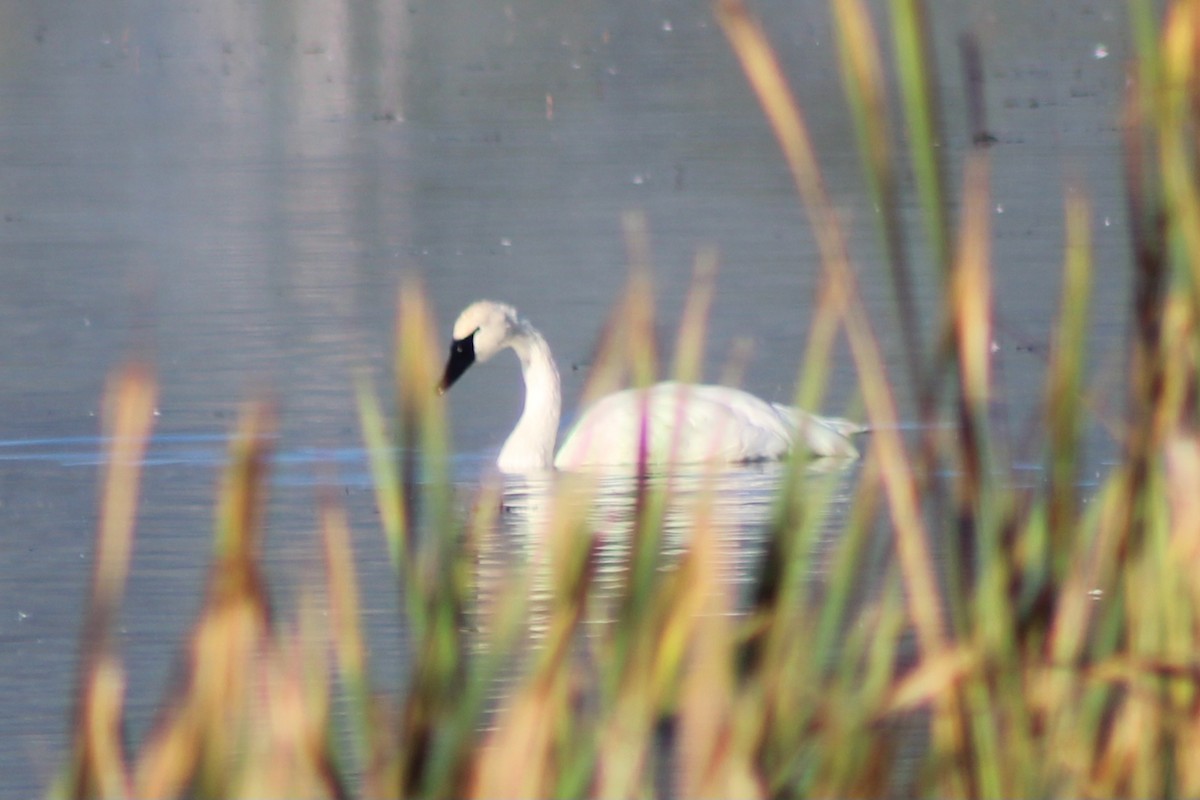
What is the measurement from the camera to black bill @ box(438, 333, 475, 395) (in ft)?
25.2

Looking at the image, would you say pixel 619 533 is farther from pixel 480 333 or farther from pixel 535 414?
pixel 480 333

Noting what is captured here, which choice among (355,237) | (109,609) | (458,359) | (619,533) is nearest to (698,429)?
(619,533)

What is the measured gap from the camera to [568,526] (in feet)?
7.89

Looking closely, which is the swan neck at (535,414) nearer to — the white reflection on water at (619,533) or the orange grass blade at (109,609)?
the white reflection on water at (619,533)

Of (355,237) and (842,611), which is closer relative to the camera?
(842,611)

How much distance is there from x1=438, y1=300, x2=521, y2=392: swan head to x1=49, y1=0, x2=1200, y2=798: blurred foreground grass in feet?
16.6

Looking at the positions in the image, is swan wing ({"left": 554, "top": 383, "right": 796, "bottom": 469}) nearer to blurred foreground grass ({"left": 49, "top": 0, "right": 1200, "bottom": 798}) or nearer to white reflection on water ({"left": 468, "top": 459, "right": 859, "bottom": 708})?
white reflection on water ({"left": 468, "top": 459, "right": 859, "bottom": 708})

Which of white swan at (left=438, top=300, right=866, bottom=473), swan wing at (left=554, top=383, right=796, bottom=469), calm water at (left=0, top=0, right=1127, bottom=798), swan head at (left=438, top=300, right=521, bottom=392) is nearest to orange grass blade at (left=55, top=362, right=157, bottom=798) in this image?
calm water at (left=0, top=0, right=1127, bottom=798)

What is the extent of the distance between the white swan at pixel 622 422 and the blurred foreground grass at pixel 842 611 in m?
4.07

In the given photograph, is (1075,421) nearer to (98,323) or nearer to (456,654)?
(456,654)

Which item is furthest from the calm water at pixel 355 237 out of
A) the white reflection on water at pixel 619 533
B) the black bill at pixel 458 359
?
the black bill at pixel 458 359

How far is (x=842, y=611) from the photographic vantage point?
2576 millimetres

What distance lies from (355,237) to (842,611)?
910 centimetres

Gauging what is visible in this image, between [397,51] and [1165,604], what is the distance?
2217cm
